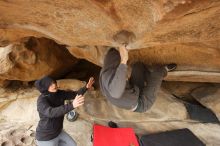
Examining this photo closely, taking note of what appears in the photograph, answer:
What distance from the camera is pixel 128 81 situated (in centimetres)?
430

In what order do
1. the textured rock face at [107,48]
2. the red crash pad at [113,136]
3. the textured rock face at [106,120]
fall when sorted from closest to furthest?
the textured rock face at [107,48]
the red crash pad at [113,136]
the textured rock face at [106,120]

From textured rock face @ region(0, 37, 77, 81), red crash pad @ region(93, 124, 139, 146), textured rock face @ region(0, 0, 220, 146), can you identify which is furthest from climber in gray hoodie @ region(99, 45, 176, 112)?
textured rock face @ region(0, 37, 77, 81)

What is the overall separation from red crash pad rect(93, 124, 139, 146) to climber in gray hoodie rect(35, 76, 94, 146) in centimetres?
74

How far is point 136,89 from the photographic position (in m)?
4.26

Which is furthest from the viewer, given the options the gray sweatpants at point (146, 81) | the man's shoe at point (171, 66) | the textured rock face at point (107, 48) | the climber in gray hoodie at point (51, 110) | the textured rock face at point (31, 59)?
the textured rock face at point (31, 59)

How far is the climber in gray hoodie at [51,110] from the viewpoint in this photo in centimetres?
396

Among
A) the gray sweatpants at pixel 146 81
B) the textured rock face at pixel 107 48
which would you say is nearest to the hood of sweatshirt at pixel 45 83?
the textured rock face at pixel 107 48

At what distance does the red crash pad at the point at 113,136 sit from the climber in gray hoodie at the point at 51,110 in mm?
744

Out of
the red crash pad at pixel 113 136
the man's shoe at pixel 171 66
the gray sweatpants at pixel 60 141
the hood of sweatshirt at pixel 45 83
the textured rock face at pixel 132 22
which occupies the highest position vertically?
the textured rock face at pixel 132 22

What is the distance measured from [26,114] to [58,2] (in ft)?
13.7

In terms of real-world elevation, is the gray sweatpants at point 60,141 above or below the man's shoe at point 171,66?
below

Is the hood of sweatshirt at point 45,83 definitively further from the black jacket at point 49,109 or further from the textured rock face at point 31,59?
the textured rock face at point 31,59

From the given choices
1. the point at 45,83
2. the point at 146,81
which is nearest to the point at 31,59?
the point at 45,83

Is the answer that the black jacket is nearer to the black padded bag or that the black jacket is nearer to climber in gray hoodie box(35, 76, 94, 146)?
climber in gray hoodie box(35, 76, 94, 146)
